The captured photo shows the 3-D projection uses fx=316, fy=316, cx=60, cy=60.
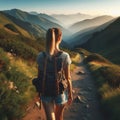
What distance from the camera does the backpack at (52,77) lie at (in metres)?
5.75

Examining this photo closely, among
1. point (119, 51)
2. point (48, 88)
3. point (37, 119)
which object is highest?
point (48, 88)

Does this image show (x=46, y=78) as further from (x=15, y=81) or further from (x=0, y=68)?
(x=0, y=68)

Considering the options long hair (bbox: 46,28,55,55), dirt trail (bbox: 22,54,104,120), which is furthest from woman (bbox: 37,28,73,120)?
dirt trail (bbox: 22,54,104,120)

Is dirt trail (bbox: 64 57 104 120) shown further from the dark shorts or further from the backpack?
the backpack

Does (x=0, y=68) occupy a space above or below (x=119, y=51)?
above

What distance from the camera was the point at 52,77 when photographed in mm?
5781

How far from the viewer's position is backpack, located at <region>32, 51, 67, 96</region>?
5.75 meters

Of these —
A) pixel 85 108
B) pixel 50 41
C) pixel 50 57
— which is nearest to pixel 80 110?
pixel 85 108

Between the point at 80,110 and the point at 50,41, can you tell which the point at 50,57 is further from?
the point at 80,110

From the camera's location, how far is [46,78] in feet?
19.0

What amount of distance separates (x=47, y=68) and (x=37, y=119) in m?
4.65

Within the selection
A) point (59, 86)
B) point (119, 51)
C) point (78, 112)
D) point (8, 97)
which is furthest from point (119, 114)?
point (119, 51)

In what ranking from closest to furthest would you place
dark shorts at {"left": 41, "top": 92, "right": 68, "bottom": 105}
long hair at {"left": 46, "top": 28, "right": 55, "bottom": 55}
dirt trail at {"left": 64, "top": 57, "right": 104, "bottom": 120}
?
long hair at {"left": 46, "top": 28, "right": 55, "bottom": 55}, dark shorts at {"left": 41, "top": 92, "right": 68, "bottom": 105}, dirt trail at {"left": 64, "top": 57, "right": 104, "bottom": 120}

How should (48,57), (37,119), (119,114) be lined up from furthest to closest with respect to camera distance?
(37,119), (119,114), (48,57)
